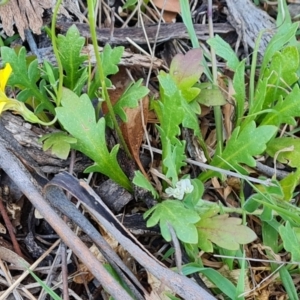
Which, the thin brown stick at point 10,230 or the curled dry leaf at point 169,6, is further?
the curled dry leaf at point 169,6

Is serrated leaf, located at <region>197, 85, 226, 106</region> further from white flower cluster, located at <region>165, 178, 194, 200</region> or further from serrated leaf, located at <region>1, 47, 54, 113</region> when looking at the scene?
serrated leaf, located at <region>1, 47, 54, 113</region>

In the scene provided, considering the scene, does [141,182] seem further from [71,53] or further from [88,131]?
[71,53]

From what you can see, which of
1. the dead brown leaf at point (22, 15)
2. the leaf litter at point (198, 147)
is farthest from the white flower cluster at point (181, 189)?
the dead brown leaf at point (22, 15)

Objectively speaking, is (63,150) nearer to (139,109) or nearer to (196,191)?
(139,109)

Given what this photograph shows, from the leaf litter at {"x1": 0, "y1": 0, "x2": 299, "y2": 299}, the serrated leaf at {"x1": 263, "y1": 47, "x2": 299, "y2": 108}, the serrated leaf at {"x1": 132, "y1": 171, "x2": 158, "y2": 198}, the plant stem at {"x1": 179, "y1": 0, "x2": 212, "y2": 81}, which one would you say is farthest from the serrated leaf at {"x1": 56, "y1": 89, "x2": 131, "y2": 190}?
the serrated leaf at {"x1": 263, "y1": 47, "x2": 299, "y2": 108}

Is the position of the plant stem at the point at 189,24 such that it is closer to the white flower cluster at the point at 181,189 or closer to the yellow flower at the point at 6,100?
the white flower cluster at the point at 181,189

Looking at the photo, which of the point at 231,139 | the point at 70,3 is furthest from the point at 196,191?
the point at 70,3
